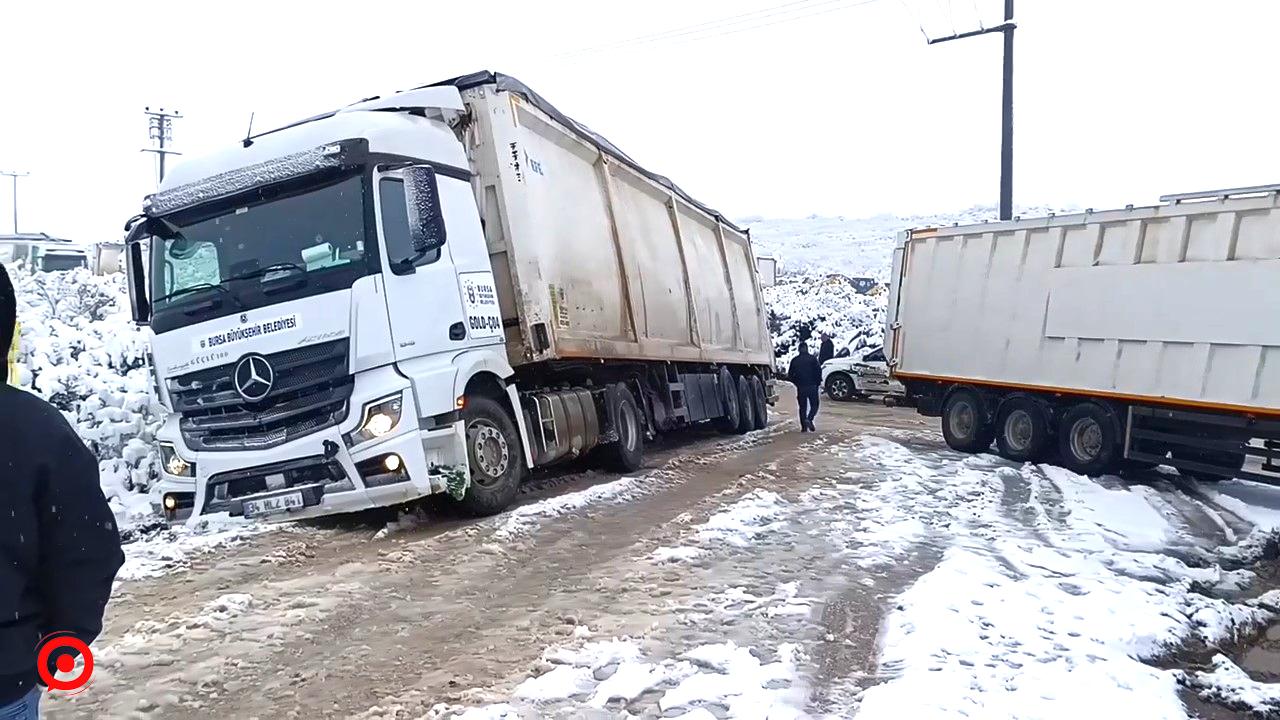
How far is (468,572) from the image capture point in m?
6.04

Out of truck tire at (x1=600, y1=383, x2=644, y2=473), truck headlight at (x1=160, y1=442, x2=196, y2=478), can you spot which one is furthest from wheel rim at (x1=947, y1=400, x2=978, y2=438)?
truck headlight at (x1=160, y1=442, x2=196, y2=478)

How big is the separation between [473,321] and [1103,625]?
489cm

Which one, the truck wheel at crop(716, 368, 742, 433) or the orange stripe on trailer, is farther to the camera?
the truck wheel at crop(716, 368, 742, 433)

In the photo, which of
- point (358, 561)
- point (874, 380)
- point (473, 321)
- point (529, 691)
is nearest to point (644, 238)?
point (473, 321)

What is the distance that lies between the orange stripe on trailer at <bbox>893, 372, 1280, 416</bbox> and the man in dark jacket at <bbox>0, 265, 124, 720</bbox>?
35.5ft

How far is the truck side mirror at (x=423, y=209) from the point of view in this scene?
690cm

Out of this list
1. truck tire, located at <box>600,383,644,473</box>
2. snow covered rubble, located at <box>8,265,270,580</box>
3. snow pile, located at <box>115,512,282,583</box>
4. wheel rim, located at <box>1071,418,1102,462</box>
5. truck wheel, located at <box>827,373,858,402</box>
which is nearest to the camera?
snow pile, located at <box>115,512,282,583</box>

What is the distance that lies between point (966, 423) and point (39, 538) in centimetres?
1313

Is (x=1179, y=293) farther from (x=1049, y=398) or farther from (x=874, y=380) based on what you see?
(x=874, y=380)

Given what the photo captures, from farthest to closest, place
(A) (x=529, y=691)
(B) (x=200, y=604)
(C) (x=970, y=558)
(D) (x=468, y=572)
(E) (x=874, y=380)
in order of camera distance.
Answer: (E) (x=874, y=380), (C) (x=970, y=558), (D) (x=468, y=572), (B) (x=200, y=604), (A) (x=529, y=691)

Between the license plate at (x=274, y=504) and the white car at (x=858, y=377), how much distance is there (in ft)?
62.5

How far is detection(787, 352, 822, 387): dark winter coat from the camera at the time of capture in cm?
1616

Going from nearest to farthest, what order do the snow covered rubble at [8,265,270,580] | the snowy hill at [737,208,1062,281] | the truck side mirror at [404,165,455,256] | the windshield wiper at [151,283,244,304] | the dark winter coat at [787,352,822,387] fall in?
the windshield wiper at [151,283,244,304]
the truck side mirror at [404,165,455,256]
the snow covered rubble at [8,265,270,580]
the dark winter coat at [787,352,822,387]
the snowy hill at [737,208,1062,281]

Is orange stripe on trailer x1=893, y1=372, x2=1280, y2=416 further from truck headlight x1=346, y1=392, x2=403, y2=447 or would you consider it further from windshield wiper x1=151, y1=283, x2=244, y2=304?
windshield wiper x1=151, y1=283, x2=244, y2=304
